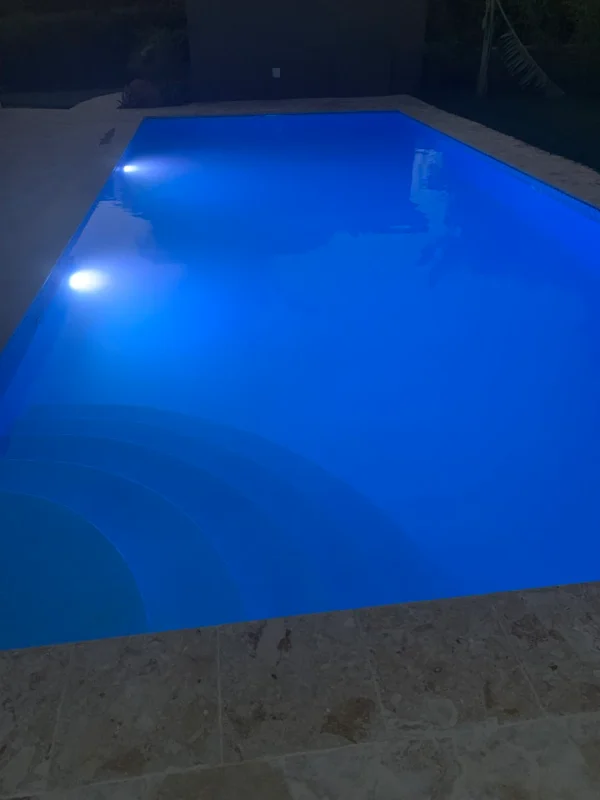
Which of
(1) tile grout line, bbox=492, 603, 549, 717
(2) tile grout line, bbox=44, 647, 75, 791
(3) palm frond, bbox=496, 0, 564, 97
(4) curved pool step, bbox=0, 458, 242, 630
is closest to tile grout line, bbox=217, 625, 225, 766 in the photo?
(2) tile grout line, bbox=44, 647, 75, 791

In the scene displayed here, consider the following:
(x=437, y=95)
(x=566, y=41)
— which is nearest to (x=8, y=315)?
(x=437, y=95)

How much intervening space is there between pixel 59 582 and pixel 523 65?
10009 mm

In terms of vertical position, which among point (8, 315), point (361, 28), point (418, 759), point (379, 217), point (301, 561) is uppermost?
point (361, 28)

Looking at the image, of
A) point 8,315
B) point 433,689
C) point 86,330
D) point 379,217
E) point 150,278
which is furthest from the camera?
point 379,217

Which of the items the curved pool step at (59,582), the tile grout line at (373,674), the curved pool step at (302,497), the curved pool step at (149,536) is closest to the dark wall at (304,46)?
the curved pool step at (302,497)

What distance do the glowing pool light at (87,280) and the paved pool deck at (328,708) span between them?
284cm

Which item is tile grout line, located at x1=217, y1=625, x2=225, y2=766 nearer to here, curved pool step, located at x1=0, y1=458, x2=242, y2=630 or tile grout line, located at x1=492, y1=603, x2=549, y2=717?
curved pool step, located at x1=0, y1=458, x2=242, y2=630

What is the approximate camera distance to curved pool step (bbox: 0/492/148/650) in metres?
1.96

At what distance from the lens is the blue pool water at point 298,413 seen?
86.7 inches

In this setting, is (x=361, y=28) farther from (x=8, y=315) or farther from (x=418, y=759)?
(x=418, y=759)

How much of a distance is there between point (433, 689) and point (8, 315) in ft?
8.68

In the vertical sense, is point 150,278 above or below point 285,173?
below

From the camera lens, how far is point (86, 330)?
366 centimetres

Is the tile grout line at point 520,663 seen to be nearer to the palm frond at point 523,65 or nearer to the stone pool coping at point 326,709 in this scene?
the stone pool coping at point 326,709
